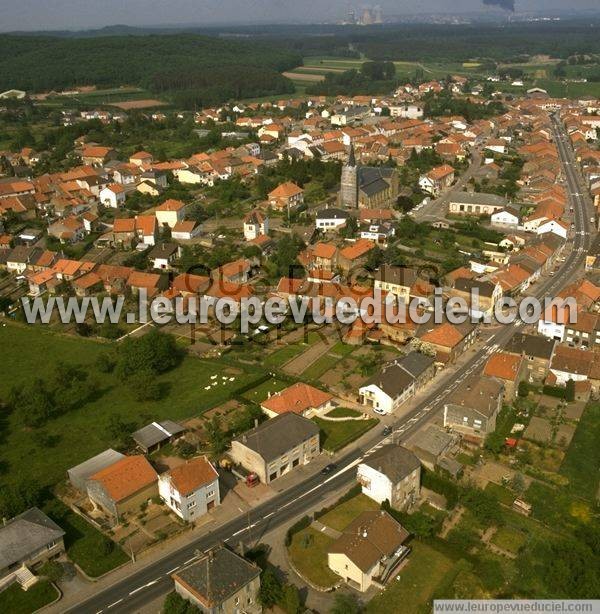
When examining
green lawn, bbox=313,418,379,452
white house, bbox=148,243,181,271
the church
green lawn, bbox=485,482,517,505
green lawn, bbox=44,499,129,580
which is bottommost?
green lawn, bbox=44,499,129,580

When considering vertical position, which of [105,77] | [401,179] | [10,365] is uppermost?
[105,77]

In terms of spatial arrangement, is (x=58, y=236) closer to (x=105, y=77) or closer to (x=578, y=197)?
(x=578, y=197)

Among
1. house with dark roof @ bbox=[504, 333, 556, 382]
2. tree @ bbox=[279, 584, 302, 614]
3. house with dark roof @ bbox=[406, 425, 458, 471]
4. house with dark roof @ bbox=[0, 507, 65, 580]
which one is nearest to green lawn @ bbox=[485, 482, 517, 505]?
house with dark roof @ bbox=[406, 425, 458, 471]

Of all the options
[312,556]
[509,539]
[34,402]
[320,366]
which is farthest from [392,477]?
[34,402]

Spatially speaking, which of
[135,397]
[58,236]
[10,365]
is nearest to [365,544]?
[135,397]

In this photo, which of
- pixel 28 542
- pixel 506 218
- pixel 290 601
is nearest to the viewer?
pixel 290 601

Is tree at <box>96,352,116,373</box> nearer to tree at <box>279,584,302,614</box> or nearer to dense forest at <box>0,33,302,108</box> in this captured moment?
tree at <box>279,584,302,614</box>

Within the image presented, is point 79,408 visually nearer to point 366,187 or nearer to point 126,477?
point 126,477
